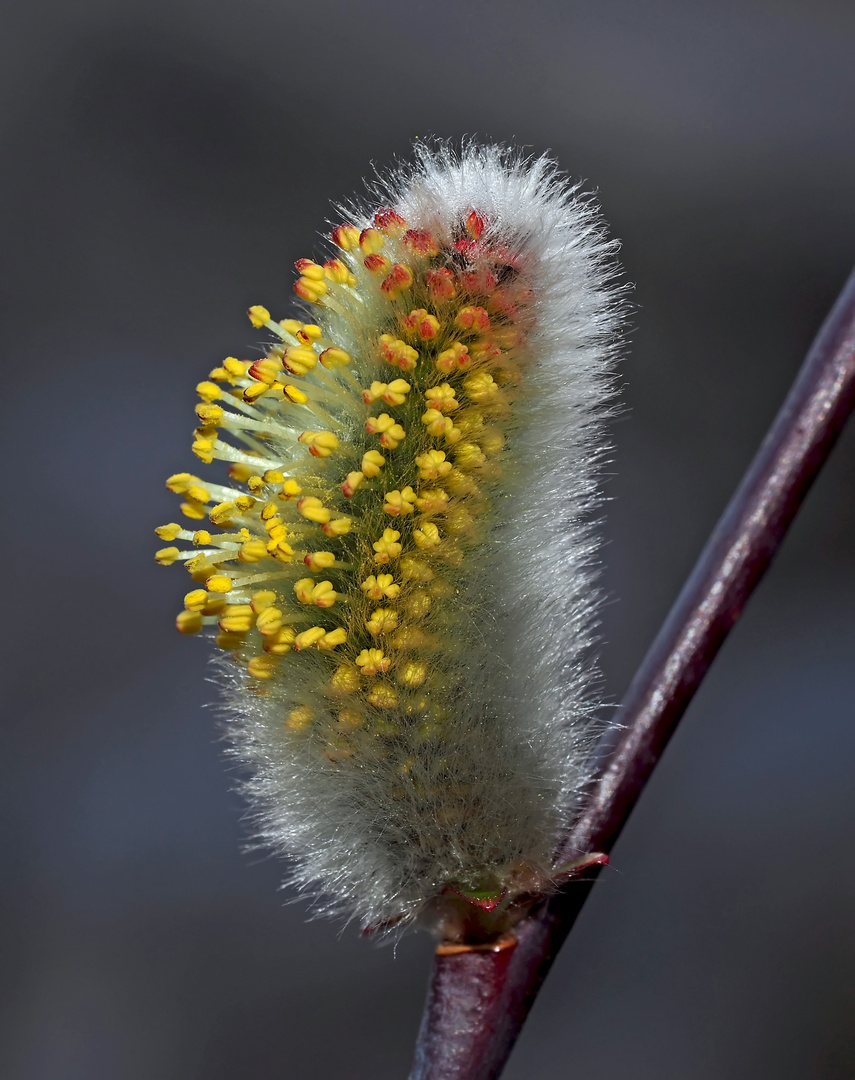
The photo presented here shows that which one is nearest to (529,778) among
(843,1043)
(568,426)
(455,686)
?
(455,686)

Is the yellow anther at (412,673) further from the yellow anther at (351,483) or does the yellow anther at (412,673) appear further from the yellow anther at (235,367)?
the yellow anther at (235,367)

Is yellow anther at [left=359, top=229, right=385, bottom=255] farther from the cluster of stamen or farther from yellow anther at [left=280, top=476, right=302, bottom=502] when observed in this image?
yellow anther at [left=280, top=476, right=302, bottom=502]

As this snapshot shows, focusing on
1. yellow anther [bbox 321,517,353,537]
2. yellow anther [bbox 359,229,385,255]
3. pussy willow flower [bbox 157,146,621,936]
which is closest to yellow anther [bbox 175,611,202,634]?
pussy willow flower [bbox 157,146,621,936]

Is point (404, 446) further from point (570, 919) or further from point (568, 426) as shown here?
point (570, 919)

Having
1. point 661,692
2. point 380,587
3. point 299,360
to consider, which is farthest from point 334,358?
point 661,692

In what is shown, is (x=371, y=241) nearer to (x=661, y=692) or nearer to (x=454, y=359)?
(x=454, y=359)

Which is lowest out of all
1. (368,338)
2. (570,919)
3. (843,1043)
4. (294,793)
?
(843,1043)
